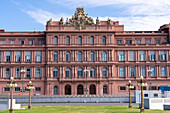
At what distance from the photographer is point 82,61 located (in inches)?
3551

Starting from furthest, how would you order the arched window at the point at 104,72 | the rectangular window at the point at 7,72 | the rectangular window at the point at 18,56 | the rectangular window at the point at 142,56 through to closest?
the rectangular window at the point at 142,56
the rectangular window at the point at 18,56
the rectangular window at the point at 7,72
the arched window at the point at 104,72

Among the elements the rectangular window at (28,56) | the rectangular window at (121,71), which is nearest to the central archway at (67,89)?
the rectangular window at (28,56)

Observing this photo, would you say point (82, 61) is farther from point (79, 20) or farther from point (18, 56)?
point (18, 56)

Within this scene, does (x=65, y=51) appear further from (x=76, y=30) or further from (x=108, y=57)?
(x=108, y=57)

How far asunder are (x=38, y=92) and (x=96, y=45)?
2341cm

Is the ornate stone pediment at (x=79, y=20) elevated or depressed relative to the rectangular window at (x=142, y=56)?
elevated

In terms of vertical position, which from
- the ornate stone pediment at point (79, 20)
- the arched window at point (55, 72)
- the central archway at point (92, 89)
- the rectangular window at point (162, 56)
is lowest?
the central archway at point (92, 89)

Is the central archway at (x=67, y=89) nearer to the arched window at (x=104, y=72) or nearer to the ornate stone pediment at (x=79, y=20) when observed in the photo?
the arched window at (x=104, y=72)

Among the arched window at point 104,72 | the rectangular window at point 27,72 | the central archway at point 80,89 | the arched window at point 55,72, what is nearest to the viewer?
the central archway at point 80,89

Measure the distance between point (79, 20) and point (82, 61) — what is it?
13162 mm

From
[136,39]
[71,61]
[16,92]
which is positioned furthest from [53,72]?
[136,39]

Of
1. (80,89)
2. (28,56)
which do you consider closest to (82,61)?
(80,89)

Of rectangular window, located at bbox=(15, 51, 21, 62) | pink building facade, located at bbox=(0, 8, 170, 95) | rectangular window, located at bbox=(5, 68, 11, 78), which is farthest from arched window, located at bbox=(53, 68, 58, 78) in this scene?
rectangular window, located at bbox=(5, 68, 11, 78)

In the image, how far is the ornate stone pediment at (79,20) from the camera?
300ft
